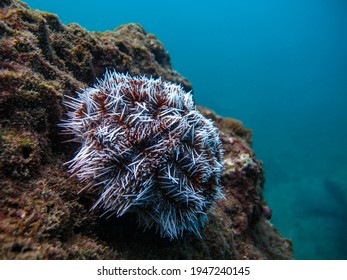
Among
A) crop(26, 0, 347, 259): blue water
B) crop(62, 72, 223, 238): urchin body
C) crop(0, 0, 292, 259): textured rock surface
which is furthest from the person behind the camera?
crop(26, 0, 347, 259): blue water

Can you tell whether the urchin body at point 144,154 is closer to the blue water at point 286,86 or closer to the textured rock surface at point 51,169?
the textured rock surface at point 51,169

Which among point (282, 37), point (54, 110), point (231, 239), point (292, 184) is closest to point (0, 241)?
point (54, 110)

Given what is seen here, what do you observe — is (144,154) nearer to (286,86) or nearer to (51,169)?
(51,169)

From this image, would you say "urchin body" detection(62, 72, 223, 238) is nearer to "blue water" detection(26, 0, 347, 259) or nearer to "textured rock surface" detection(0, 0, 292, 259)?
"textured rock surface" detection(0, 0, 292, 259)

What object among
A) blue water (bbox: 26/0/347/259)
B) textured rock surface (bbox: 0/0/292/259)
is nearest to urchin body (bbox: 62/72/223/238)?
textured rock surface (bbox: 0/0/292/259)

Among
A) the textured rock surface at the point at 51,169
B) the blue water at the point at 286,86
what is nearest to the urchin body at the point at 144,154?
the textured rock surface at the point at 51,169

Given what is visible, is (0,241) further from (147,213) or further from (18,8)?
(18,8)

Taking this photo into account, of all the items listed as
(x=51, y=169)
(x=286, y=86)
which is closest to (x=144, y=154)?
(x=51, y=169)
